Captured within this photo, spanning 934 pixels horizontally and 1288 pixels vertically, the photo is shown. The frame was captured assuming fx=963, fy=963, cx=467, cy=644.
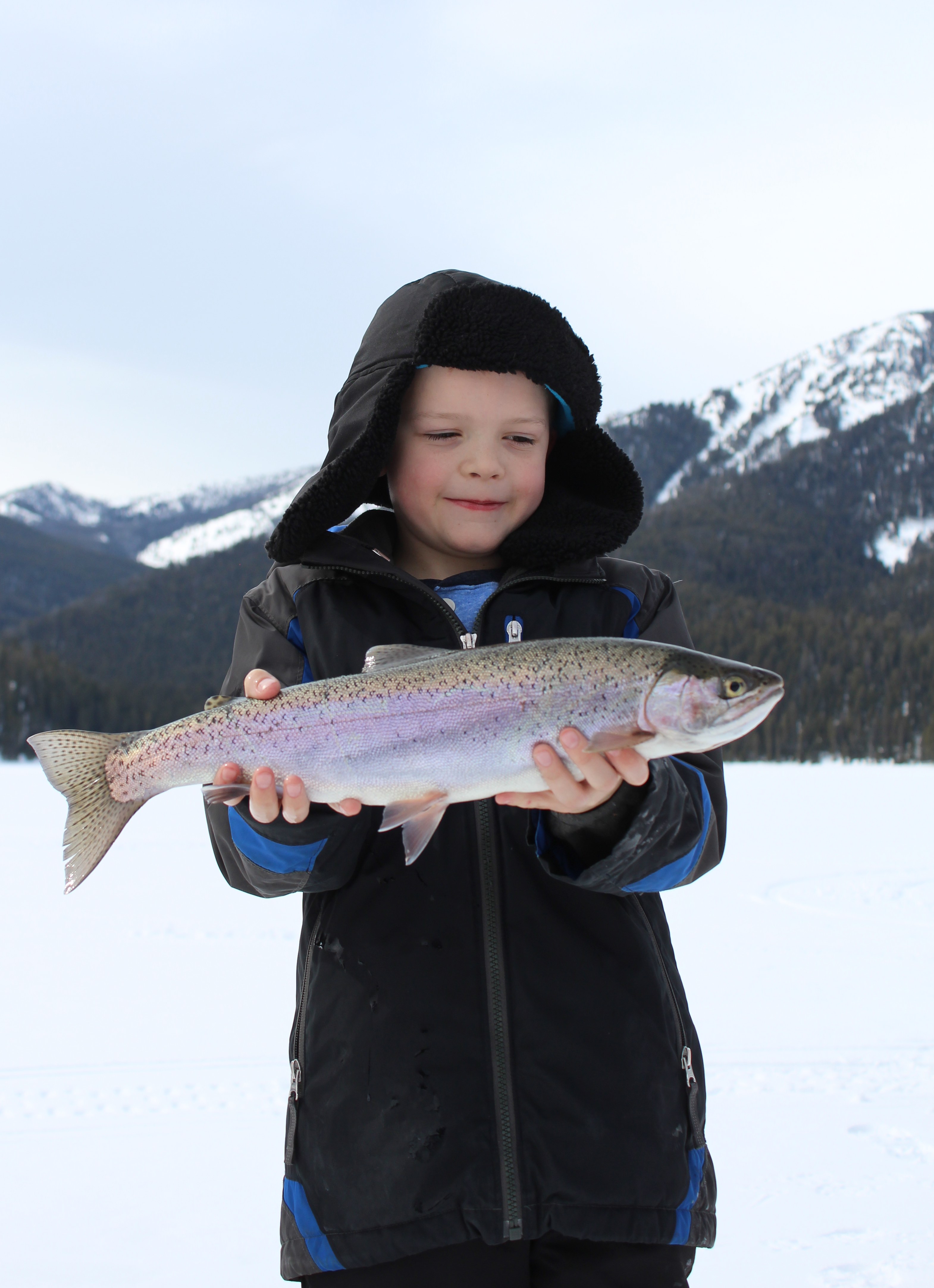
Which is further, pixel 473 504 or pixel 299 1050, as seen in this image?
pixel 473 504

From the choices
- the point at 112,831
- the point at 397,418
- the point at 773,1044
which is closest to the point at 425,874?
the point at 112,831

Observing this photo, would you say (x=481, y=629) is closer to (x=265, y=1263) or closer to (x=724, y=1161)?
(x=265, y=1263)

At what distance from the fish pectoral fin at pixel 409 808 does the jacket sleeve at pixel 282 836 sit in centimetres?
17

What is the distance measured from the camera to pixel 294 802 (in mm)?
2336

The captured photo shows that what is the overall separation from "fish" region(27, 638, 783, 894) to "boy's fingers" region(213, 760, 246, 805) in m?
0.01

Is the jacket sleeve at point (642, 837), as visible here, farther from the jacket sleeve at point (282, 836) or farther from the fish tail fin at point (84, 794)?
the fish tail fin at point (84, 794)

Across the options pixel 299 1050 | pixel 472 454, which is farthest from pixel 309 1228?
pixel 472 454

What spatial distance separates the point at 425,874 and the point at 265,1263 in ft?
8.77

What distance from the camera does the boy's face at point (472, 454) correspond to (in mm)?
2697

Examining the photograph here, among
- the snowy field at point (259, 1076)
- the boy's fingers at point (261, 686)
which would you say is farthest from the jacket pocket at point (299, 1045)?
the snowy field at point (259, 1076)

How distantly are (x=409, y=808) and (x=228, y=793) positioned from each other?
47cm

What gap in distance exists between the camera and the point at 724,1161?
4848mm

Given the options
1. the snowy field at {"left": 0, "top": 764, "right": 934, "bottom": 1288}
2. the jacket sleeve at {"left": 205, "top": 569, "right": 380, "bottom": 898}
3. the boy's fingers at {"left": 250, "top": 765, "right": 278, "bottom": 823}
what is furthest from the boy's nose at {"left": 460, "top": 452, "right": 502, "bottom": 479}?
A: the snowy field at {"left": 0, "top": 764, "right": 934, "bottom": 1288}

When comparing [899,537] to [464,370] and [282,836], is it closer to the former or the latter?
[464,370]
